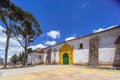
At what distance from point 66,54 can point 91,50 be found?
18.1ft

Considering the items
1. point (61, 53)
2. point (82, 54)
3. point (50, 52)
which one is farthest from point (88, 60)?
point (50, 52)

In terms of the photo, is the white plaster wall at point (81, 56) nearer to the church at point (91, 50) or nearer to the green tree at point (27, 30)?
the church at point (91, 50)

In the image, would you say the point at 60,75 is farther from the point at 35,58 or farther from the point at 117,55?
the point at 35,58

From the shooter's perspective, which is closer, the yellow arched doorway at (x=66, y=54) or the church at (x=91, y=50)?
the church at (x=91, y=50)

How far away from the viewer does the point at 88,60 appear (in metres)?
19.6

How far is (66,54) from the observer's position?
23.7m

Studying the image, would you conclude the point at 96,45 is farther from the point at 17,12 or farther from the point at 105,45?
the point at 17,12

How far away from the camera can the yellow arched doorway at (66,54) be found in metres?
22.8

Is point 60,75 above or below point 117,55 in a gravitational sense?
below

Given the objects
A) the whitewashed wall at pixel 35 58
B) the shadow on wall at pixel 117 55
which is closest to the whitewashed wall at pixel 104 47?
the shadow on wall at pixel 117 55

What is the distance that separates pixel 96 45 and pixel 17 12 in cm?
1132

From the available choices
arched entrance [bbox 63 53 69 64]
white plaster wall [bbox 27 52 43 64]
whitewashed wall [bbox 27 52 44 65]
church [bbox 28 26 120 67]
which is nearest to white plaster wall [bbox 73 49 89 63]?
church [bbox 28 26 120 67]

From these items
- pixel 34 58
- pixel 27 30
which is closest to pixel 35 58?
pixel 34 58

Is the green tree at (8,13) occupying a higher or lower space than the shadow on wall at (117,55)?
higher
